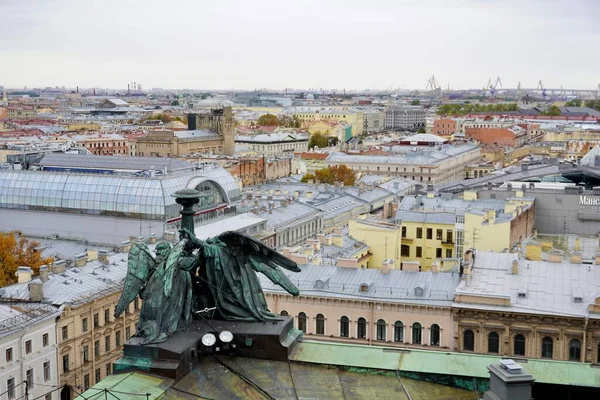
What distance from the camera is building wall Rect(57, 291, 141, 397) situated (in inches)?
1344

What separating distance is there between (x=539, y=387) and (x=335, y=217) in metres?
51.0

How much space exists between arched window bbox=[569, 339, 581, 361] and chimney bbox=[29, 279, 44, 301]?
71.0 ft

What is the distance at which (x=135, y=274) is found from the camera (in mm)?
18688

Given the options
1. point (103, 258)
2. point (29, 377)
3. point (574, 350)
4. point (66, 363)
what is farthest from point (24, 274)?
point (574, 350)

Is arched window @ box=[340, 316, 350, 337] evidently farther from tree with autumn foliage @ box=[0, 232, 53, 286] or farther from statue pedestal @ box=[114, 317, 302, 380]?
tree with autumn foliage @ box=[0, 232, 53, 286]

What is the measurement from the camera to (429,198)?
2215 inches

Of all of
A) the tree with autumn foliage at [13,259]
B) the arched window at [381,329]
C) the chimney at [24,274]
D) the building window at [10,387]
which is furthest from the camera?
the tree with autumn foliage at [13,259]

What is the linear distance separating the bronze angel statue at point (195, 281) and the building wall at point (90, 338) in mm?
16020

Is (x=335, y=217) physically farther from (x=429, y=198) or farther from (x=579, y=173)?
(x=579, y=173)

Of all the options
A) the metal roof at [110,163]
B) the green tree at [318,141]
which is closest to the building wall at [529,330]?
the metal roof at [110,163]

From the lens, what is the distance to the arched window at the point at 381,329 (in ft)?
116

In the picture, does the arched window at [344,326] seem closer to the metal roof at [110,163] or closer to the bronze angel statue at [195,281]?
the bronze angel statue at [195,281]

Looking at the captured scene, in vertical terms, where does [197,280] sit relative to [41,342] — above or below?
above

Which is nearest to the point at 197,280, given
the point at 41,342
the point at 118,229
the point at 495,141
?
the point at 41,342
